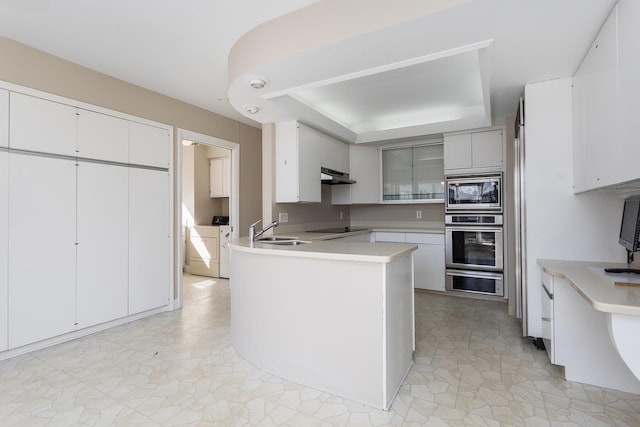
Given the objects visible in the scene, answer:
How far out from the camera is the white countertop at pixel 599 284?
4.24ft

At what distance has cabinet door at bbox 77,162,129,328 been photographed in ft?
9.71

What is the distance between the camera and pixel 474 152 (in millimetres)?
4039

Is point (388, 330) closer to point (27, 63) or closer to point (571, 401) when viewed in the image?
point (571, 401)

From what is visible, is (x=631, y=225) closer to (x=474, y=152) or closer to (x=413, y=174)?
(x=474, y=152)

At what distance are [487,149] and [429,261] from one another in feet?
5.30

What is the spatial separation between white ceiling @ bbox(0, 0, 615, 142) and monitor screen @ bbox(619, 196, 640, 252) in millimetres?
1009

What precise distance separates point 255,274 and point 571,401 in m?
2.11

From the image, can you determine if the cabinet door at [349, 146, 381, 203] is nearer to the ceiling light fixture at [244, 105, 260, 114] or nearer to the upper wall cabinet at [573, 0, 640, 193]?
the ceiling light fixture at [244, 105, 260, 114]

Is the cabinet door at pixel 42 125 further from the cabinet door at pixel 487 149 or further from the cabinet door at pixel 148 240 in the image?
the cabinet door at pixel 487 149

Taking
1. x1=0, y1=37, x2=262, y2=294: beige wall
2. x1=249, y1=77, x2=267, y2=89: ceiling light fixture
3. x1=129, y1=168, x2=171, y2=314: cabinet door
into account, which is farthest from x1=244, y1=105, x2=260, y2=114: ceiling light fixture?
x1=129, y1=168, x2=171, y2=314: cabinet door

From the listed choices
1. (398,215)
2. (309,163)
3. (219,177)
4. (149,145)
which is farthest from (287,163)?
(219,177)

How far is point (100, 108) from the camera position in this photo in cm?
308

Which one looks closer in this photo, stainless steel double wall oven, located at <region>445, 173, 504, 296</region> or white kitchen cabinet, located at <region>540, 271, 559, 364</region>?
white kitchen cabinet, located at <region>540, 271, 559, 364</region>

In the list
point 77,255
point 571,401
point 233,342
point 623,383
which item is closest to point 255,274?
point 233,342
